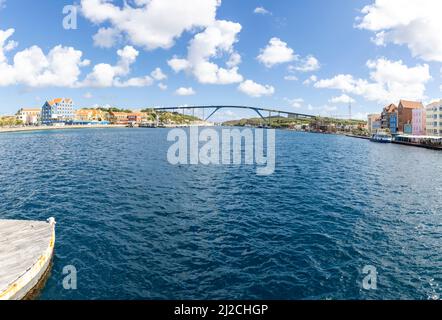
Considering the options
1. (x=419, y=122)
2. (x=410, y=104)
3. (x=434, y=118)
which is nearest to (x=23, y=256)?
(x=434, y=118)

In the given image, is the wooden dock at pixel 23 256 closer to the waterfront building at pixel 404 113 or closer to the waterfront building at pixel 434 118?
the waterfront building at pixel 434 118

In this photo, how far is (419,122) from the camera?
488 feet

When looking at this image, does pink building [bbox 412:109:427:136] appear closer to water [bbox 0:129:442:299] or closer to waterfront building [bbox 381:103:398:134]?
waterfront building [bbox 381:103:398:134]

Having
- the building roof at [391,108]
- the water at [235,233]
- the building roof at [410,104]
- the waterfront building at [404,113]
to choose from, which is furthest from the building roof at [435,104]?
the water at [235,233]

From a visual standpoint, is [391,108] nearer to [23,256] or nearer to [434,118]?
[434,118]

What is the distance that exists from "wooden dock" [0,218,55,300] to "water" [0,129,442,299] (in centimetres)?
119

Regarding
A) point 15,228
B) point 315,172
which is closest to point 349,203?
point 315,172

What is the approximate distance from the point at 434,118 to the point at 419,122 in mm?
12727

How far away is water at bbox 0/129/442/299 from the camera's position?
738 inches

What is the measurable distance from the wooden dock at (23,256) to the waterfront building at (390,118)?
19842cm

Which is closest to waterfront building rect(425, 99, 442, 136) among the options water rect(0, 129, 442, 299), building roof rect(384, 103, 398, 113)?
building roof rect(384, 103, 398, 113)

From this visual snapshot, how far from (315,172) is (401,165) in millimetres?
24877

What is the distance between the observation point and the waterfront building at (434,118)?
5251 inches
